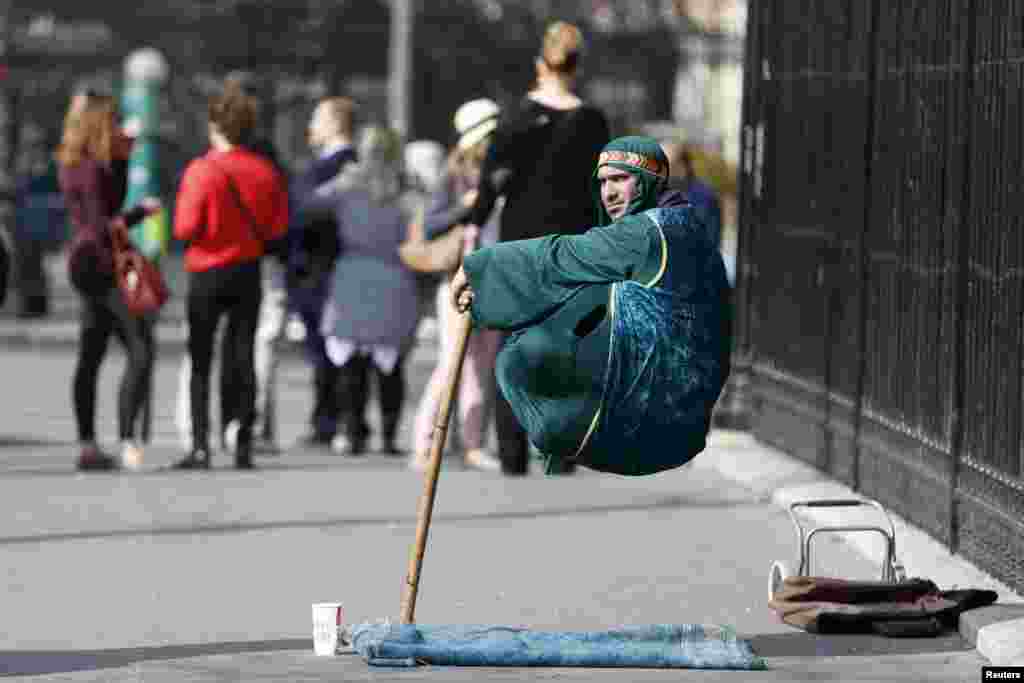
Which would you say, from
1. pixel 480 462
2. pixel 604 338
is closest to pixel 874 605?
pixel 604 338

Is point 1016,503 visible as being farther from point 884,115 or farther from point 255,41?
point 255,41

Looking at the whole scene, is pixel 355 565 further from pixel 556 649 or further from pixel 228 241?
pixel 228 241

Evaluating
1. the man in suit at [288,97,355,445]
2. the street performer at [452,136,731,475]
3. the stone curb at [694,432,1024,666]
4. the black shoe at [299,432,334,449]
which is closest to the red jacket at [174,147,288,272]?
the man in suit at [288,97,355,445]

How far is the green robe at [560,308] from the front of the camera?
322 inches

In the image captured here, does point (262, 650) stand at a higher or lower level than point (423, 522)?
lower

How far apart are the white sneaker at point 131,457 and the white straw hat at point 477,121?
6.97 ft

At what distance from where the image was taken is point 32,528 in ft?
37.0

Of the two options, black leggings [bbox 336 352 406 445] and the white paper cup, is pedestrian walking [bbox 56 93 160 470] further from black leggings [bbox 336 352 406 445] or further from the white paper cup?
the white paper cup

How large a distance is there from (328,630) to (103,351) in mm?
5937

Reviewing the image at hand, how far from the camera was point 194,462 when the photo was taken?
13.8m

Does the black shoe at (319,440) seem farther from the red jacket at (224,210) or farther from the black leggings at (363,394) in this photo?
the red jacket at (224,210)

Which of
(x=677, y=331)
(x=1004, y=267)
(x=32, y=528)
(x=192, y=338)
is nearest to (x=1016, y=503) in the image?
(x=1004, y=267)

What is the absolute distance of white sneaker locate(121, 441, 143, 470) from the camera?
45.3ft

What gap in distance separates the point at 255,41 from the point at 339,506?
2169cm
